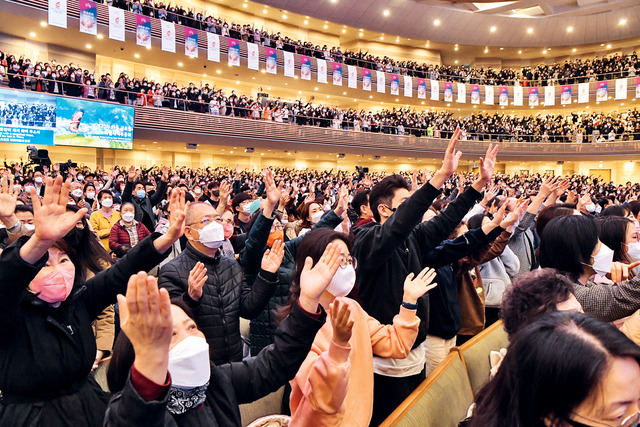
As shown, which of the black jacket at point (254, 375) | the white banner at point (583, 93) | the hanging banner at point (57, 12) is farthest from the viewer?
the white banner at point (583, 93)

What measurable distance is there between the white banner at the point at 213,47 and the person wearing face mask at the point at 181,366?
1985cm

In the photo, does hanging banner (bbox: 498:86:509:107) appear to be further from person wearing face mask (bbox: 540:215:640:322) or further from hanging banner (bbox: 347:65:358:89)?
person wearing face mask (bbox: 540:215:640:322)

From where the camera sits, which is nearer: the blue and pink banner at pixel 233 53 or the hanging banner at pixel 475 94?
the blue and pink banner at pixel 233 53

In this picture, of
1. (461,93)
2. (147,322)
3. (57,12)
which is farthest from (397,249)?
(461,93)

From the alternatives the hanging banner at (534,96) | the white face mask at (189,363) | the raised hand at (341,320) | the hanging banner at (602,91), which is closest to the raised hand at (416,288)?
the raised hand at (341,320)

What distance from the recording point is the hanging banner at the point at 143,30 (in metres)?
18.2

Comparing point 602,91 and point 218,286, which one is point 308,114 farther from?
point 218,286

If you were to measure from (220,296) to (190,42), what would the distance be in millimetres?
19311

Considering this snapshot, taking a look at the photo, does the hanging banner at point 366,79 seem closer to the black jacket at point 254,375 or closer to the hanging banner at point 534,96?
the hanging banner at point 534,96

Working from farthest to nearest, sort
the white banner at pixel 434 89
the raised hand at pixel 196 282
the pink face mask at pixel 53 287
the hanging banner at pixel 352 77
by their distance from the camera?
1. the white banner at pixel 434 89
2. the hanging banner at pixel 352 77
3. the raised hand at pixel 196 282
4. the pink face mask at pixel 53 287

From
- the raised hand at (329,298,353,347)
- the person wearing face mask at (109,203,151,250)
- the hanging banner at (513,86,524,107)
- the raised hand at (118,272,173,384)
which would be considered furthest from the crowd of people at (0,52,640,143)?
the raised hand at (329,298,353,347)

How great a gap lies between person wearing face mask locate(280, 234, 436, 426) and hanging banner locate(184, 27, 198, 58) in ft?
64.0

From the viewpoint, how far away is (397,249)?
252 centimetres

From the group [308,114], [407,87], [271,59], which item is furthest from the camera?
[407,87]
